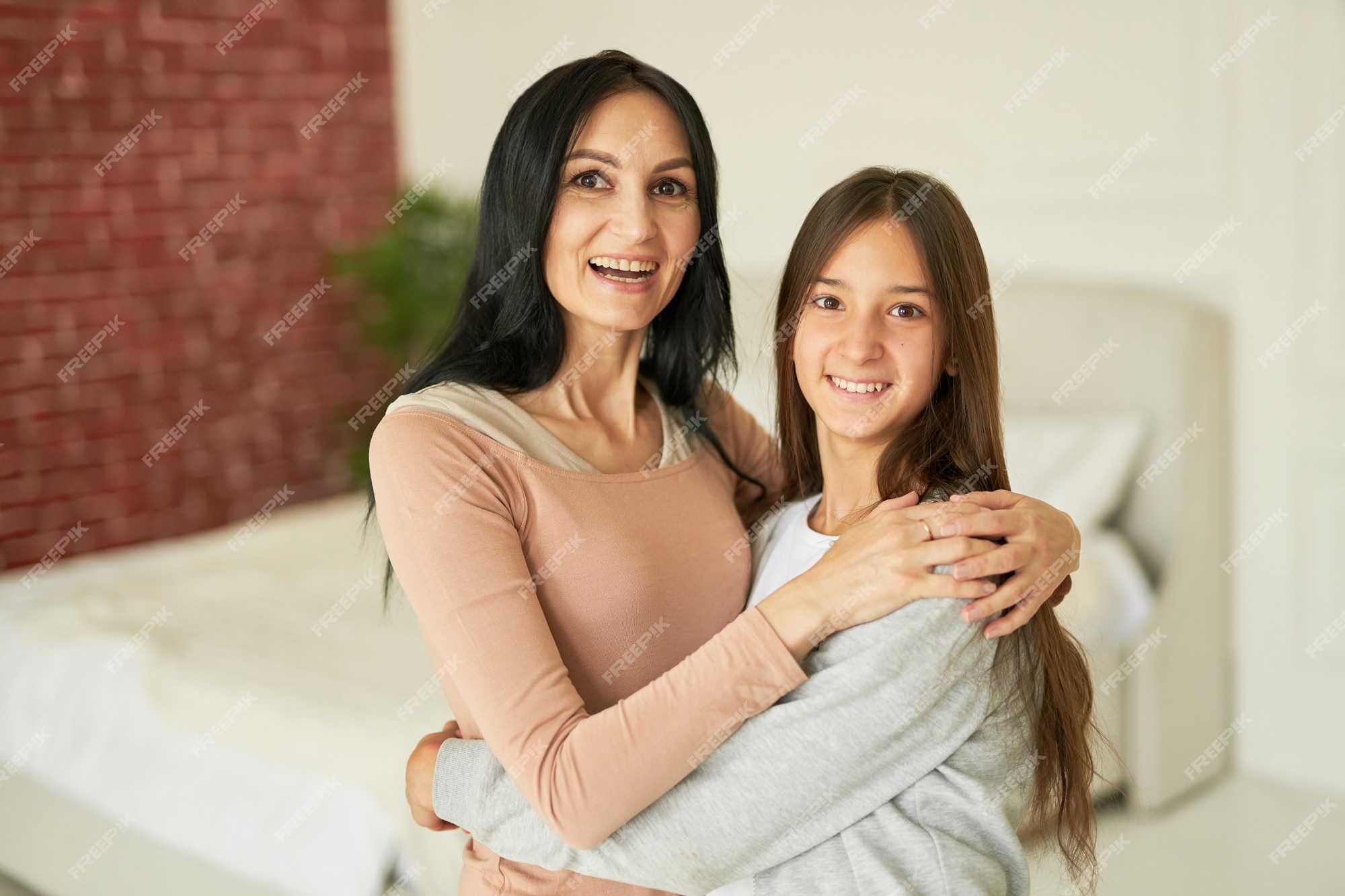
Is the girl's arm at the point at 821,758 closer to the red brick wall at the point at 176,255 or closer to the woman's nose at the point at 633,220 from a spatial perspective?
the woman's nose at the point at 633,220

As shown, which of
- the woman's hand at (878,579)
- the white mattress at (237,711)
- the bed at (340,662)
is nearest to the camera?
the woman's hand at (878,579)

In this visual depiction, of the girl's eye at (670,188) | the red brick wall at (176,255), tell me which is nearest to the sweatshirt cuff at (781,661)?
the girl's eye at (670,188)

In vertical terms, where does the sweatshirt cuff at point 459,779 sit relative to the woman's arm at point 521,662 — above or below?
below

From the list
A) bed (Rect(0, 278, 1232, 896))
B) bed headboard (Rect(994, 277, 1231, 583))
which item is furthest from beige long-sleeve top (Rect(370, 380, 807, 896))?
bed headboard (Rect(994, 277, 1231, 583))

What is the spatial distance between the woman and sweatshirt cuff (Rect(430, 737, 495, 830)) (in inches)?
2.5

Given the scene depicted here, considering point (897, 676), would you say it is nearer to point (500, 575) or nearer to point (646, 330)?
point (500, 575)

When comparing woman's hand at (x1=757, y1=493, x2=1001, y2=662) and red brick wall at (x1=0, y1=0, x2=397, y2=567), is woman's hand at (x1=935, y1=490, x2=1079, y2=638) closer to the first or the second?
woman's hand at (x1=757, y1=493, x2=1001, y2=662)

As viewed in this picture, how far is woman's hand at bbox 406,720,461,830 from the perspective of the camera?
1.24 metres

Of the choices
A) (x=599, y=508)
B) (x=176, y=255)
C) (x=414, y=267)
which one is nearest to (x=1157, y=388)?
(x=599, y=508)

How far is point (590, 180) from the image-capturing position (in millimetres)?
1330

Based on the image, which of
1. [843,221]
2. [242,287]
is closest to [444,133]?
[242,287]

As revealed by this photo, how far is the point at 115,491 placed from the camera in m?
3.86

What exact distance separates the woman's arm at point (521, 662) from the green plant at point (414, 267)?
3.00 m

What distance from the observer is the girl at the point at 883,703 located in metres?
1.05
